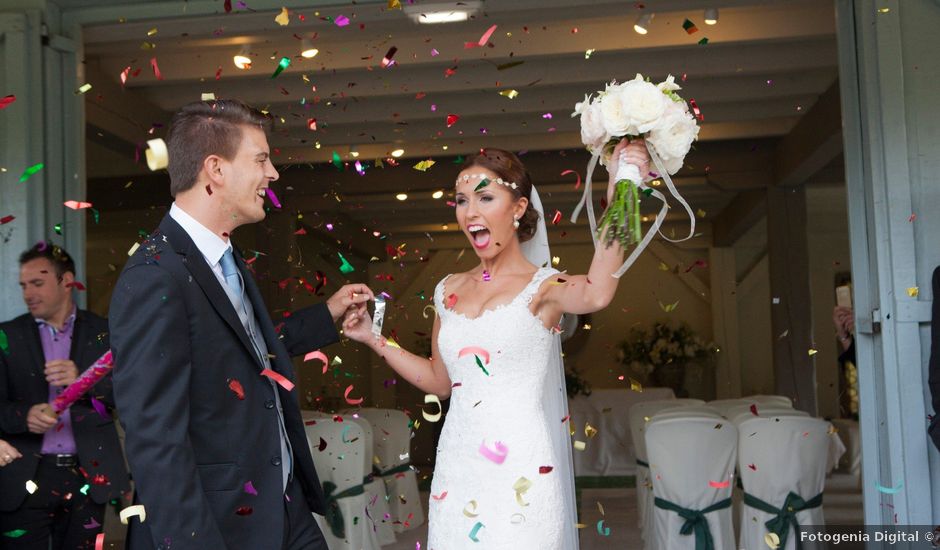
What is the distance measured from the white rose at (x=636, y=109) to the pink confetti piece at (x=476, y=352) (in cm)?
86

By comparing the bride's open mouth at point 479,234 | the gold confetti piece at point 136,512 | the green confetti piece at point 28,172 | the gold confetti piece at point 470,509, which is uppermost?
the green confetti piece at point 28,172

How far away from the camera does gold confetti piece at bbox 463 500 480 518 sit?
2883 mm

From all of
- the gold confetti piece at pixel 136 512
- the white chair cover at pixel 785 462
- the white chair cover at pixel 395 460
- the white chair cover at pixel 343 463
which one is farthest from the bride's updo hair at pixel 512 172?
the white chair cover at pixel 395 460

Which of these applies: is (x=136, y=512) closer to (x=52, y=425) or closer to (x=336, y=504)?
(x=52, y=425)

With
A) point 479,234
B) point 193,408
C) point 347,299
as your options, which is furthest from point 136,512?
point 479,234

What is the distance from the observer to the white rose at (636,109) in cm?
239

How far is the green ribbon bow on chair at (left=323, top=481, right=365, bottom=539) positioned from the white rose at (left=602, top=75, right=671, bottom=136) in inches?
160

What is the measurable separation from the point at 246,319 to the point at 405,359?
2.45 feet

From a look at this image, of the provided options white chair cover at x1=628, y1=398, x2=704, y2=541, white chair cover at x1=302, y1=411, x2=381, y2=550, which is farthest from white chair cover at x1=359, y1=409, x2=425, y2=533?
white chair cover at x1=628, y1=398, x2=704, y2=541

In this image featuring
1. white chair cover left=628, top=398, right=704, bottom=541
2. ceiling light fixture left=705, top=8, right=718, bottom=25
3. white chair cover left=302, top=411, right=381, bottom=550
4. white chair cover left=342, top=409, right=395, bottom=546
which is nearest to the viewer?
ceiling light fixture left=705, top=8, right=718, bottom=25

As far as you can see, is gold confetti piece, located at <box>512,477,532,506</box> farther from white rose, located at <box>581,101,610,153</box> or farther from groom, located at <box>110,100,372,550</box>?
white rose, located at <box>581,101,610,153</box>

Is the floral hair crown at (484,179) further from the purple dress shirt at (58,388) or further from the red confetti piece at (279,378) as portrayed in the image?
the purple dress shirt at (58,388)

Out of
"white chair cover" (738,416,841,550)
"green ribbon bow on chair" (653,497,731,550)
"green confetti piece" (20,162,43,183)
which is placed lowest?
"green ribbon bow on chair" (653,497,731,550)

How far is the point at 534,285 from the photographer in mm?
2994
